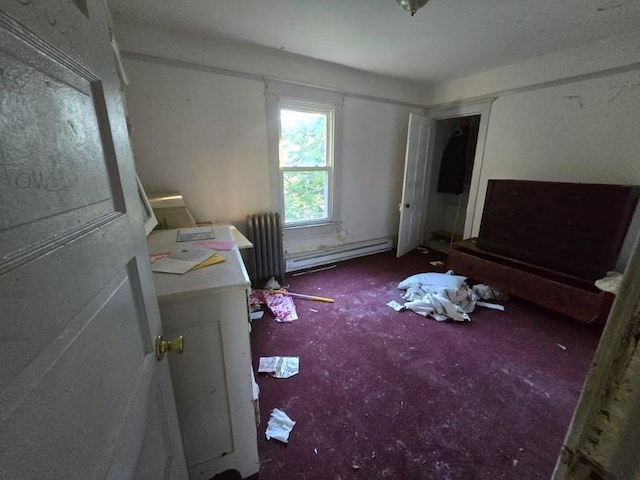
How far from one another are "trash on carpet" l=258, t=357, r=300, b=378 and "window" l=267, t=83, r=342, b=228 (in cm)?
157

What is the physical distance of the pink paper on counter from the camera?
1.27 meters

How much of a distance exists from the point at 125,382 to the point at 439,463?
4.60ft

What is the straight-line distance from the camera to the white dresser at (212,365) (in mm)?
872

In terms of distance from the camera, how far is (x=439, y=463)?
1.19 meters

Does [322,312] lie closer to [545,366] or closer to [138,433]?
[545,366]

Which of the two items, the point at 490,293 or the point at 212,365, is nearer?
the point at 212,365

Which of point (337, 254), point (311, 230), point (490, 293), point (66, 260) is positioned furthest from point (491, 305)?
point (66, 260)

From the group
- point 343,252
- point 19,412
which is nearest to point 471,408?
point 19,412

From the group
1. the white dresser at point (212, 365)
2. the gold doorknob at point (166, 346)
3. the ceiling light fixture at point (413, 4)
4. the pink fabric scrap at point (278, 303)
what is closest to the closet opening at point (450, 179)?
the ceiling light fixture at point (413, 4)

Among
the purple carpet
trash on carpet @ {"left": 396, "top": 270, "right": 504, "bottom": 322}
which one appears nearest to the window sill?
the purple carpet

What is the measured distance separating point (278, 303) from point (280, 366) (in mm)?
770

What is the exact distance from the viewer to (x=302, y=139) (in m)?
2.90

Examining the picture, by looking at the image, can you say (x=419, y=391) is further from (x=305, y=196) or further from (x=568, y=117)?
(x=568, y=117)

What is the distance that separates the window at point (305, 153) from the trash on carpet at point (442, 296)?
1285 millimetres
